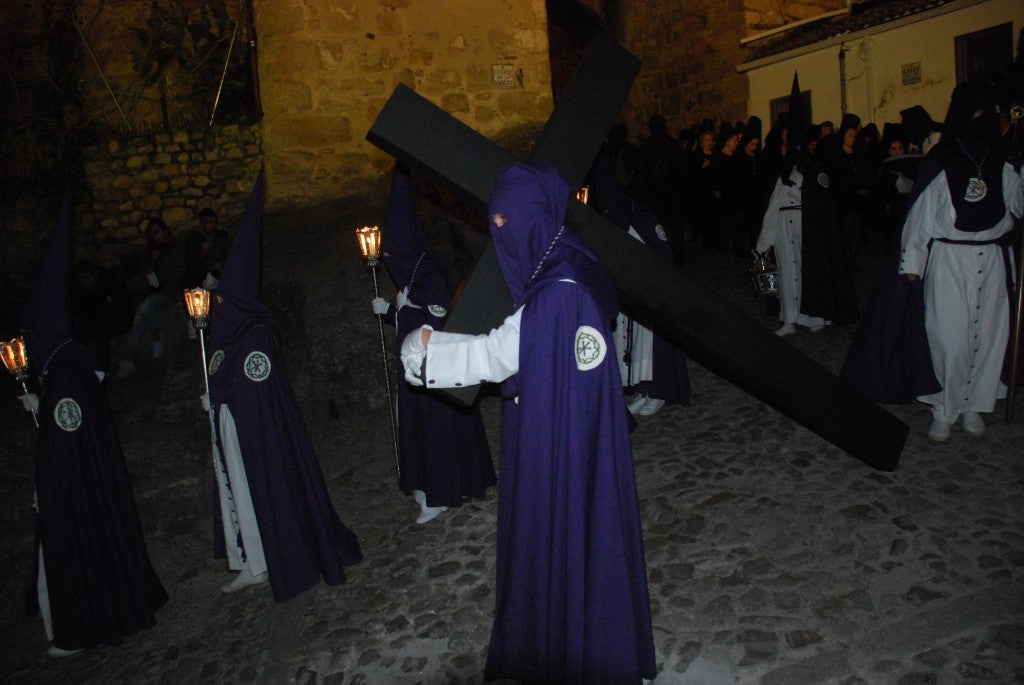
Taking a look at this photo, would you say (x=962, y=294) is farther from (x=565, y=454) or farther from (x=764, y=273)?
(x=565, y=454)

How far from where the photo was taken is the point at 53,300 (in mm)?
4215

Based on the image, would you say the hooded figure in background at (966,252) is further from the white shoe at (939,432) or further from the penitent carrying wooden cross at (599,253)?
the penitent carrying wooden cross at (599,253)

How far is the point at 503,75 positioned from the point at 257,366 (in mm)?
7849

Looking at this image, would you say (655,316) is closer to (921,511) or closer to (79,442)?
(921,511)

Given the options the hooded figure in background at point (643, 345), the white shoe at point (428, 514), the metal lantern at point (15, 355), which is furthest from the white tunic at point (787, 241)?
the metal lantern at point (15, 355)

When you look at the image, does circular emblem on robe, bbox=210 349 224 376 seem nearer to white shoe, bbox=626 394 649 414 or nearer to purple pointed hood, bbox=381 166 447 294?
purple pointed hood, bbox=381 166 447 294

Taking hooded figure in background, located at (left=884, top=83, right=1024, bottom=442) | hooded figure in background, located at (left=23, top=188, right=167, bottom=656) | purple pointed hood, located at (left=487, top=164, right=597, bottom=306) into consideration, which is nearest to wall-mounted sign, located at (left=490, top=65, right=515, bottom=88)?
hooded figure in background, located at (left=884, top=83, right=1024, bottom=442)

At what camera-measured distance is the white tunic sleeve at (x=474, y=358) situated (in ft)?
9.10

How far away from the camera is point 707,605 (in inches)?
144

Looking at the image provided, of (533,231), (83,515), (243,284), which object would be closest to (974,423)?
(533,231)

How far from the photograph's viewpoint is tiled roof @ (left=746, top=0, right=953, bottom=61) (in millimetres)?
14570

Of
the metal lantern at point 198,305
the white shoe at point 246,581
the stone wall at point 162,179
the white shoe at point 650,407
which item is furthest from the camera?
the stone wall at point 162,179

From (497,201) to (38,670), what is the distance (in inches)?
161

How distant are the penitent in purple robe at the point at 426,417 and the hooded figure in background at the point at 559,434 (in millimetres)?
2433
